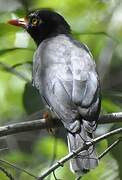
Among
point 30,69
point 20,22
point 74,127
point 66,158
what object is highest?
point 66,158

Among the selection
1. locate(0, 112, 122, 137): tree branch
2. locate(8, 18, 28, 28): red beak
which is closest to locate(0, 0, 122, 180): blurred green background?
locate(8, 18, 28, 28): red beak

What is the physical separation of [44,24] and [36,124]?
7.18 feet

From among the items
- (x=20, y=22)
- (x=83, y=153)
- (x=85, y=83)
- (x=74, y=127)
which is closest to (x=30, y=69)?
(x=20, y=22)

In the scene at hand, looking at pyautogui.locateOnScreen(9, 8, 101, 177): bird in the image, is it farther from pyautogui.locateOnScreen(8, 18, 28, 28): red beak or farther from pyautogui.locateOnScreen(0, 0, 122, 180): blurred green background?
pyautogui.locateOnScreen(0, 0, 122, 180): blurred green background

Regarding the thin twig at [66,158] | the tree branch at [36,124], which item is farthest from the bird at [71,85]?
the thin twig at [66,158]

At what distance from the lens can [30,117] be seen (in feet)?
21.0

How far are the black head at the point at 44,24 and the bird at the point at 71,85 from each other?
1 cm

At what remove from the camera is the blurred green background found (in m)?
5.78

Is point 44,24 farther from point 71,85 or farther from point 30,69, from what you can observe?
point 71,85

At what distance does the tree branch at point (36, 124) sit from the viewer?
4844mm

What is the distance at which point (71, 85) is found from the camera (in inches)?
204

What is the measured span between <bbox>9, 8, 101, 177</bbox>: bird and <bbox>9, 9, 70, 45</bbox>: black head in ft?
0.04

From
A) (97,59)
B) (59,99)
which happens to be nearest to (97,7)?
(97,59)

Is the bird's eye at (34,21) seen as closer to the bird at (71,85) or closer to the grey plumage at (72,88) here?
the bird at (71,85)
